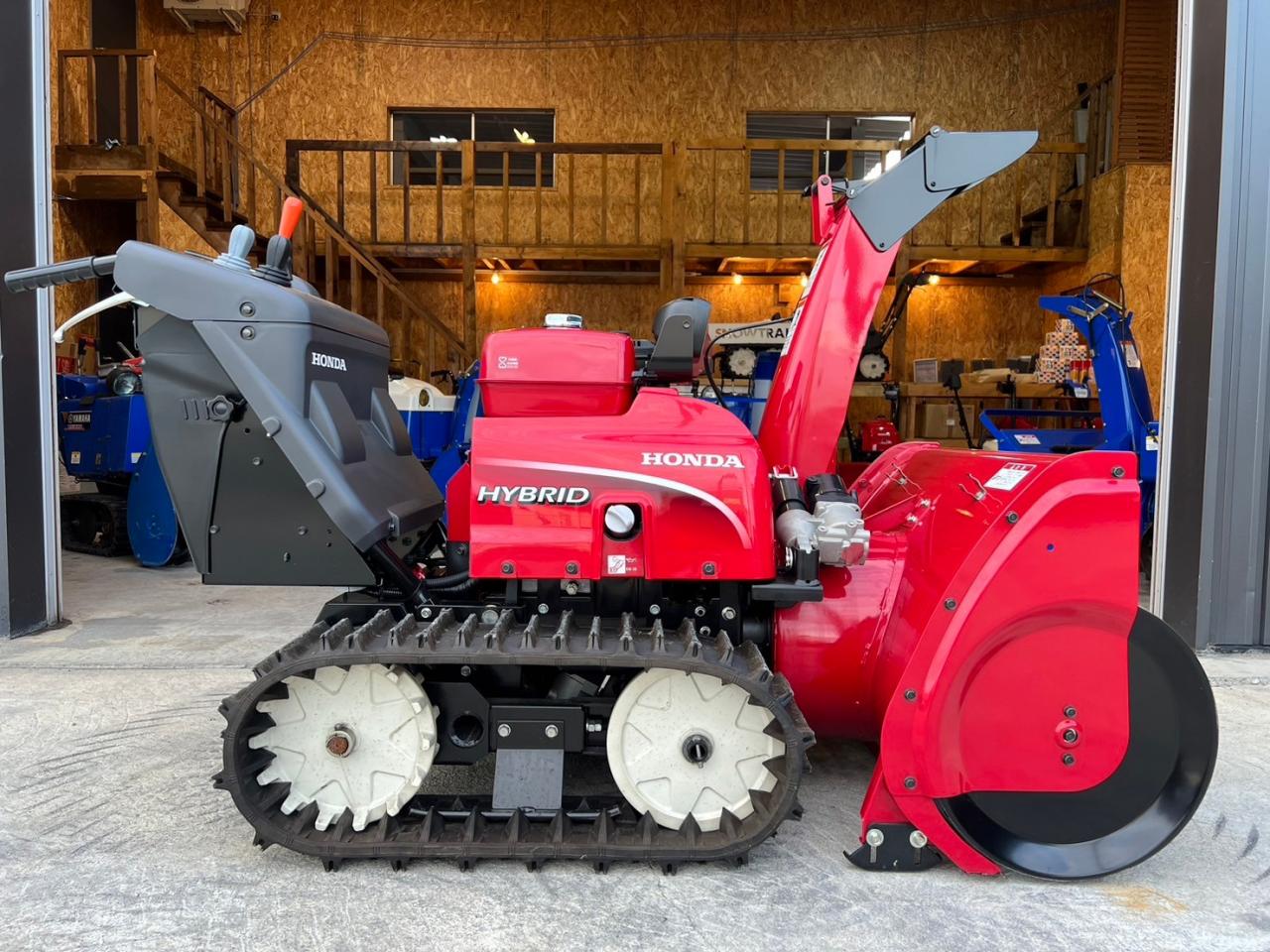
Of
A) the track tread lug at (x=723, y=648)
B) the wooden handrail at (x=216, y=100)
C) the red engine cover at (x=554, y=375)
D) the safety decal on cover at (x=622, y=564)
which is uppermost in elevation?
the wooden handrail at (x=216, y=100)

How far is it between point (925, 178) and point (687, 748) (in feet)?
6.27

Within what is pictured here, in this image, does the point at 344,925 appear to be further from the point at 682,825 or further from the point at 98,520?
the point at 98,520

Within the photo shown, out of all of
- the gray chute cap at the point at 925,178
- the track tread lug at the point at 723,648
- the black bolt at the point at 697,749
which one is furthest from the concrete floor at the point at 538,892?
the gray chute cap at the point at 925,178

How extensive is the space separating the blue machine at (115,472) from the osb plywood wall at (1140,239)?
10.5m

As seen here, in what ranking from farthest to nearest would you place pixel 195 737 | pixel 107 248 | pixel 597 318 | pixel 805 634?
pixel 597 318, pixel 107 248, pixel 195 737, pixel 805 634

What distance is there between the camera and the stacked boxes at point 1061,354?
298 inches

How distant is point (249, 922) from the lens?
6.83ft

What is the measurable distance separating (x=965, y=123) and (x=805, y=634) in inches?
476

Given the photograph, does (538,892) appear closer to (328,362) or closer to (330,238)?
(328,362)

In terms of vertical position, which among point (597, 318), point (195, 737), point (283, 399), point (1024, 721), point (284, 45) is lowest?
point (195, 737)

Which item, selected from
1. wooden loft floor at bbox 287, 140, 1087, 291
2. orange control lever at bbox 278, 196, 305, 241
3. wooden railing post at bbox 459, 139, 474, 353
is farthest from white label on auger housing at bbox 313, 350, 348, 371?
wooden loft floor at bbox 287, 140, 1087, 291

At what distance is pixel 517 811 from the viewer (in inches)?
91.2

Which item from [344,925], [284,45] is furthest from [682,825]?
[284,45]

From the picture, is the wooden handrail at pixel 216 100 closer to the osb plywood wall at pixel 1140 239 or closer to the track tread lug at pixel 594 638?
the track tread lug at pixel 594 638
